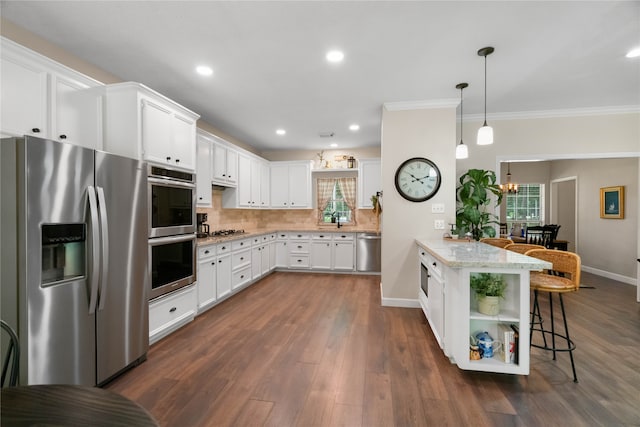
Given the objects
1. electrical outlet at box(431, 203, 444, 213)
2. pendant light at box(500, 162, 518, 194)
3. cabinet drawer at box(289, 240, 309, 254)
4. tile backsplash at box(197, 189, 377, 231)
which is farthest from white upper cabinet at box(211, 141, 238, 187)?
pendant light at box(500, 162, 518, 194)

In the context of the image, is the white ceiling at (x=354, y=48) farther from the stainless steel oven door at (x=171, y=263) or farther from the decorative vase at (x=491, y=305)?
the decorative vase at (x=491, y=305)

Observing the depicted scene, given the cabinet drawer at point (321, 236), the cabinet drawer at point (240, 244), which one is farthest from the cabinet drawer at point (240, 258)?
the cabinet drawer at point (321, 236)

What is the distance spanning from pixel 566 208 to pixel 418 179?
5.76 meters

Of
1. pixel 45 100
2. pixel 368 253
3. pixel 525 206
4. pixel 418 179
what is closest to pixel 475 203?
pixel 418 179

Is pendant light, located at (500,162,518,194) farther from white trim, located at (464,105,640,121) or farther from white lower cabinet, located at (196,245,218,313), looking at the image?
white lower cabinet, located at (196,245,218,313)

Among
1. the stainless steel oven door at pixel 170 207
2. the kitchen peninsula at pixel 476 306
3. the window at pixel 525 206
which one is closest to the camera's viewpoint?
the kitchen peninsula at pixel 476 306

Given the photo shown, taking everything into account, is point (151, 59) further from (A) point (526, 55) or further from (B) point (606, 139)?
(B) point (606, 139)

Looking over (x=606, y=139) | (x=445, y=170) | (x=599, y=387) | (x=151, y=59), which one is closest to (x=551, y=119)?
(x=606, y=139)

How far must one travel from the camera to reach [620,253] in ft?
16.9

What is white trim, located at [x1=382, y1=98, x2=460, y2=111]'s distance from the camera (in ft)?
11.9

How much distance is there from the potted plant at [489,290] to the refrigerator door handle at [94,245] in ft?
9.03

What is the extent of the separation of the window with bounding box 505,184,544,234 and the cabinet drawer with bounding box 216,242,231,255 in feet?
25.5

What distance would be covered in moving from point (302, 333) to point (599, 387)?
7.86 ft

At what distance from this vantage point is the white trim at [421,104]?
363cm
